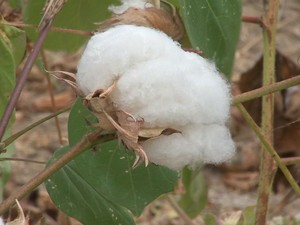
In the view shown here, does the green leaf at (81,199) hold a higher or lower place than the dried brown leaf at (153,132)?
lower

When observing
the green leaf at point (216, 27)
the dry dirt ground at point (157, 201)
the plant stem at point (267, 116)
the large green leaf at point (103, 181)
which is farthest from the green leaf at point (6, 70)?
the dry dirt ground at point (157, 201)

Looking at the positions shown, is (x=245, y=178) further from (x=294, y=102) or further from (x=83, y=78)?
(x=83, y=78)

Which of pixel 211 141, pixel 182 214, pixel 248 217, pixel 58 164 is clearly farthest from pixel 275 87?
pixel 182 214

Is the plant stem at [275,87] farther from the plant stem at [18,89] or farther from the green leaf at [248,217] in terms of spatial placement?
the green leaf at [248,217]

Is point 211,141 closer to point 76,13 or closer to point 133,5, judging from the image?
point 133,5

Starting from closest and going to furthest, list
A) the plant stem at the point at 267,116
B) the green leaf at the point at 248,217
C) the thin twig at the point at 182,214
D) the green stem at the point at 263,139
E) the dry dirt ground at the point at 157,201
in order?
the green stem at the point at 263,139 < the plant stem at the point at 267,116 < the green leaf at the point at 248,217 < the thin twig at the point at 182,214 < the dry dirt ground at the point at 157,201

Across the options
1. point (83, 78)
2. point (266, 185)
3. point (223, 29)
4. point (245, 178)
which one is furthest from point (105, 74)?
point (245, 178)

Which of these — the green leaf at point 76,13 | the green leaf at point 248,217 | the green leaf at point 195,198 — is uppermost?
the green leaf at point 76,13
